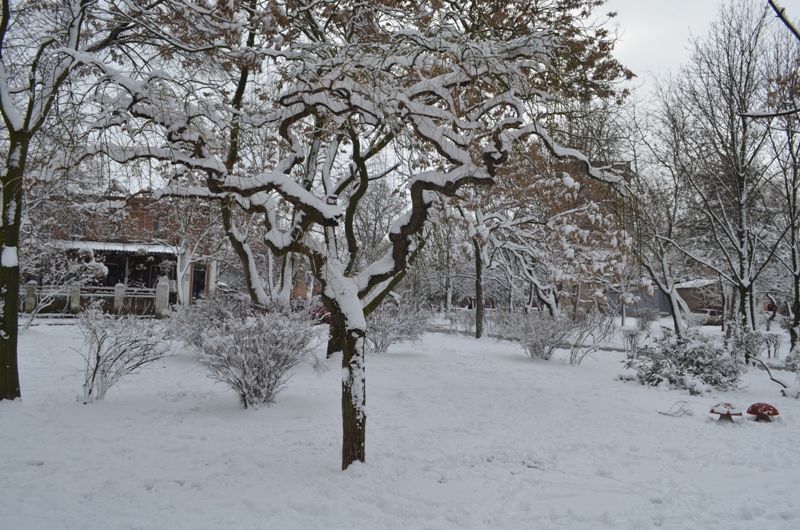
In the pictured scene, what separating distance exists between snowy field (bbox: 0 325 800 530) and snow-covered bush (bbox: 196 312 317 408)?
1.11 feet

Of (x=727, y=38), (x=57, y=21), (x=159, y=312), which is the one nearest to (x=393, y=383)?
(x=57, y=21)

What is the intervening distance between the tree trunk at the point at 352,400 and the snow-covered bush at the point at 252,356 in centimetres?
235

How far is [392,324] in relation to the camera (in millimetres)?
12461

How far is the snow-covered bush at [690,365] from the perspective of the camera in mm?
9539

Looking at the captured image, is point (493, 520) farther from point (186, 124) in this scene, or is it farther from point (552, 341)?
point (552, 341)

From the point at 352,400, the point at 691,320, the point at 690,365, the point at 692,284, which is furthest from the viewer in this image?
the point at 692,284

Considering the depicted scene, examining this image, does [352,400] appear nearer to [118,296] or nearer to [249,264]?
[249,264]

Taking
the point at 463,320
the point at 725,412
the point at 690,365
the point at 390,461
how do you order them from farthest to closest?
the point at 463,320, the point at 690,365, the point at 725,412, the point at 390,461

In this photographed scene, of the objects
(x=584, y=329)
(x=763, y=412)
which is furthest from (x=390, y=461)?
(x=584, y=329)

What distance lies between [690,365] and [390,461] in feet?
25.3

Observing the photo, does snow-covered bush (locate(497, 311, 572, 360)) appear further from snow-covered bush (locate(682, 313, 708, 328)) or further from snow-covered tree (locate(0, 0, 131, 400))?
snow-covered tree (locate(0, 0, 131, 400))

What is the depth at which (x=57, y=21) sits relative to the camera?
682 cm

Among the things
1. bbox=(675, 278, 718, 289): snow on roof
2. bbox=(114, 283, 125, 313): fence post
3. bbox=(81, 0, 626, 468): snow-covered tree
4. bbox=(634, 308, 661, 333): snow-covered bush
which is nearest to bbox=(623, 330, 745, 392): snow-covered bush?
bbox=(81, 0, 626, 468): snow-covered tree

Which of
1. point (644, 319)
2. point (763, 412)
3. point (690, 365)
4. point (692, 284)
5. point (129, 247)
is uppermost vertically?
point (129, 247)
